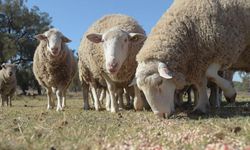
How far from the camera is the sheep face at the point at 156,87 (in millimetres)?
8258

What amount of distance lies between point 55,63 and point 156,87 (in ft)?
20.0

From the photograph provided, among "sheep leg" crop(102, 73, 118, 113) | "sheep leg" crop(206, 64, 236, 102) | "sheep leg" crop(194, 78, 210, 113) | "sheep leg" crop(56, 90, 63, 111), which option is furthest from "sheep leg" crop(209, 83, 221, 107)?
"sheep leg" crop(56, 90, 63, 111)

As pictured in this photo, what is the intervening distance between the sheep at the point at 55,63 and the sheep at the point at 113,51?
0.89m

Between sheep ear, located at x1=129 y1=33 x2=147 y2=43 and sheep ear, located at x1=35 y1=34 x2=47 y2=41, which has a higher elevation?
sheep ear, located at x1=35 y1=34 x2=47 y2=41

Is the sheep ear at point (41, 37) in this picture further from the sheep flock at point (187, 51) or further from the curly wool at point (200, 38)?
the curly wool at point (200, 38)

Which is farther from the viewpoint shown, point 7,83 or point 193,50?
point 7,83

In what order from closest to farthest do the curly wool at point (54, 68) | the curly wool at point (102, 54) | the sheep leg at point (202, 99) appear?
the sheep leg at point (202, 99) → the curly wool at point (102, 54) → the curly wool at point (54, 68)

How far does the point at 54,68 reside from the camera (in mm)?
13609

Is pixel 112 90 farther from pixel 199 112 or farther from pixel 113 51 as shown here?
pixel 199 112

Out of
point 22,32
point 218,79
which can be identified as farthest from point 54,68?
point 22,32

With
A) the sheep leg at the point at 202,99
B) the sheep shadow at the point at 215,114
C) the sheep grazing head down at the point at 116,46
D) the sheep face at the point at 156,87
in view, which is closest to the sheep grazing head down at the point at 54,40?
the sheep grazing head down at the point at 116,46

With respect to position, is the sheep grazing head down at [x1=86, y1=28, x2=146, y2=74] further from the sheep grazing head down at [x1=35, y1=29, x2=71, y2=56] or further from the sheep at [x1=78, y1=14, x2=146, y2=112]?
the sheep grazing head down at [x1=35, y1=29, x2=71, y2=56]

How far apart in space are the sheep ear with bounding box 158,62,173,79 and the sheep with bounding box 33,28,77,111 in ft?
18.6

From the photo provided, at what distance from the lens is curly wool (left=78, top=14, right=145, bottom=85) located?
1104 centimetres
